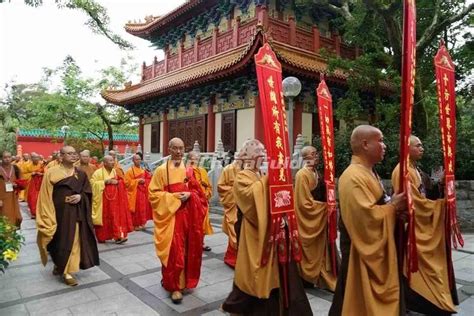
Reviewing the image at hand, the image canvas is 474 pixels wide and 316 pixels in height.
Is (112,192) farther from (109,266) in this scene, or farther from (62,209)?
(62,209)

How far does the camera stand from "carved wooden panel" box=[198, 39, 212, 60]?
14562 millimetres

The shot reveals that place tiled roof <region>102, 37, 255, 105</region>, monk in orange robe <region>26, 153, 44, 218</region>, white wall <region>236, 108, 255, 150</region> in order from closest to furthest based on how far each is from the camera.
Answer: monk in orange robe <region>26, 153, 44, 218</region> → tiled roof <region>102, 37, 255, 105</region> → white wall <region>236, 108, 255, 150</region>

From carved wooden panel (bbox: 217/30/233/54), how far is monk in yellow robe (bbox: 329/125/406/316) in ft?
38.1

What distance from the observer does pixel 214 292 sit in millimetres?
4211

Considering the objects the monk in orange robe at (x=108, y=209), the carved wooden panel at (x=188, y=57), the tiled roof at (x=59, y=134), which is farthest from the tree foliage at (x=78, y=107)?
the monk in orange robe at (x=108, y=209)

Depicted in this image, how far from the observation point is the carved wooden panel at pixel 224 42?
13492mm

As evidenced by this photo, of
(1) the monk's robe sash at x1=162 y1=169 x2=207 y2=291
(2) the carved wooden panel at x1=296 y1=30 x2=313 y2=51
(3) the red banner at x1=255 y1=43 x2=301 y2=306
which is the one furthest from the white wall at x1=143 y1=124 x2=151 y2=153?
(3) the red banner at x1=255 y1=43 x2=301 y2=306

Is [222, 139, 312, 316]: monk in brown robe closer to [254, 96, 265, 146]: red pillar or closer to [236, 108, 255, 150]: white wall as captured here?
[254, 96, 265, 146]: red pillar

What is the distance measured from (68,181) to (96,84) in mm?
19449

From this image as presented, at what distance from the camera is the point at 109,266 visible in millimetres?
5344

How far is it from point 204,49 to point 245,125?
13.4 feet

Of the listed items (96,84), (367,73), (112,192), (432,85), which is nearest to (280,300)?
(112,192)

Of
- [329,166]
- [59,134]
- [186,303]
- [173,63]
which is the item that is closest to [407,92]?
[329,166]

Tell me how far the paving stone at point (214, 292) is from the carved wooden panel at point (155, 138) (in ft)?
45.6
